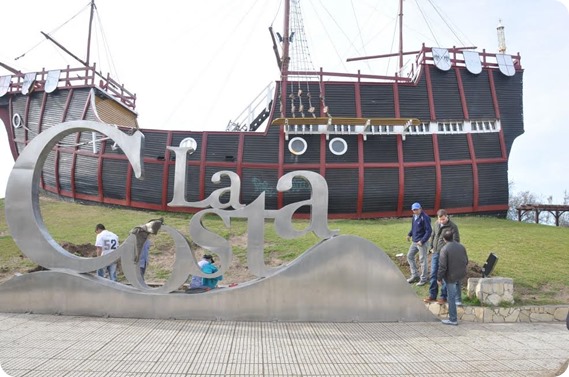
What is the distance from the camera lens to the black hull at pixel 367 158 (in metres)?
20.3

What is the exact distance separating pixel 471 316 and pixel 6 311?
872 cm

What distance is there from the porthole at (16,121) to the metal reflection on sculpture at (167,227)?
19.0 m

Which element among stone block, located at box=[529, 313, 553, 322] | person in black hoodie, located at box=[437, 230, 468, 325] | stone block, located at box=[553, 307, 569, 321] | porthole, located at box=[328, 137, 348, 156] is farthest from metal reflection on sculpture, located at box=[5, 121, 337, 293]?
porthole, located at box=[328, 137, 348, 156]

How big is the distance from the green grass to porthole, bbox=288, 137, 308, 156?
11.8ft

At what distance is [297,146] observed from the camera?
20406 millimetres

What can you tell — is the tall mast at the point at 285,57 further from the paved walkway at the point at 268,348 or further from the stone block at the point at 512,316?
the paved walkway at the point at 268,348

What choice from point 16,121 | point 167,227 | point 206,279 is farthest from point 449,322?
point 16,121

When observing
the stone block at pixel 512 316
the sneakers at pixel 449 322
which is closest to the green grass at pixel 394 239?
the stone block at pixel 512 316

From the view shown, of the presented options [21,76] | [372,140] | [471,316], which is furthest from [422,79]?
[21,76]

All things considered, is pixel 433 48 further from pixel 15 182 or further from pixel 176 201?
pixel 15 182

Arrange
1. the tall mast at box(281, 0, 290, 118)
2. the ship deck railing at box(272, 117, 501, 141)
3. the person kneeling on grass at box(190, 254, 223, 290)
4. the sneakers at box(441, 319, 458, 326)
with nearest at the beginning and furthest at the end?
the sneakers at box(441, 319, 458, 326) → the person kneeling on grass at box(190, 254, 223, 290) → the ship deck railing at box(272, 117, 501, 141) → the tall mast at box(281, 0, 290, 118)

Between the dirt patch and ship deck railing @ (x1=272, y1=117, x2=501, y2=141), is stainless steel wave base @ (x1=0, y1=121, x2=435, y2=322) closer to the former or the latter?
the dirt patch

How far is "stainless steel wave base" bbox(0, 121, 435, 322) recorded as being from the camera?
286 inches

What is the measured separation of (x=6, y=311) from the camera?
7.45 metres
